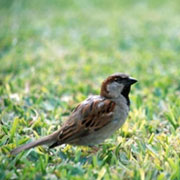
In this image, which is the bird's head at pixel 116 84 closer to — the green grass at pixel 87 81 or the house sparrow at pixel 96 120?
the house sparrow at pixel 96 120

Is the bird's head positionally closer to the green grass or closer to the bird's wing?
the bird's wing

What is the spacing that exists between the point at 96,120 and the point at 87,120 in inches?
3.0

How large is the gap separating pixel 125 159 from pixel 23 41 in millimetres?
4911

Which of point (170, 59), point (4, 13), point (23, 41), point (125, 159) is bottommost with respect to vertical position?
point (125, 159)

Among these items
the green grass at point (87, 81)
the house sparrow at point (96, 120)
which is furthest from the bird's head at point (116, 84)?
the green grass at point (87, 81)

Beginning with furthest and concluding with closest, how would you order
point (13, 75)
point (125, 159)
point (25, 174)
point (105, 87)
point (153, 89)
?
point (13, 75) → point (153, 89) → point (105, 87) → point (125, 159) → point (25, 174)

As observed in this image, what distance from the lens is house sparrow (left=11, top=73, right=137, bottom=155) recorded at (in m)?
3.09

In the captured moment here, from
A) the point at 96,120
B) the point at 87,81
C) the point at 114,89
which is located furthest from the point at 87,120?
the point at 87,81

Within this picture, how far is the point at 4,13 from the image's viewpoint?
10031 millimetres

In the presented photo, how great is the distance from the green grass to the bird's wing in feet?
0.55

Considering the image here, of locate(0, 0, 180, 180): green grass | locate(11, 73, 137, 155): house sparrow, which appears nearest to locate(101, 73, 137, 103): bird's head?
locate(11, 73, 137, 155): house sparrow

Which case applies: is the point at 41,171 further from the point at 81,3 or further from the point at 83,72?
the point at 81,3

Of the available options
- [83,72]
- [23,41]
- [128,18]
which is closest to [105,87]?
[83,72]

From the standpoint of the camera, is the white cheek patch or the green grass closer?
the green grass
